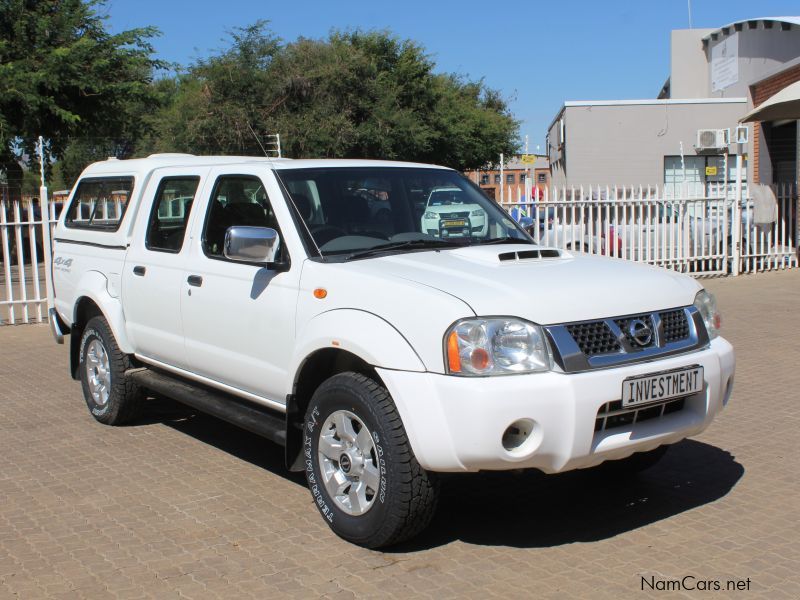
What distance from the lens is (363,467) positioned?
14.3ft

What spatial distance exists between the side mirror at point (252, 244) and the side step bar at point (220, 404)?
92cm

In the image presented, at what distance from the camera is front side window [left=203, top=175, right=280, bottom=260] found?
5.43 m

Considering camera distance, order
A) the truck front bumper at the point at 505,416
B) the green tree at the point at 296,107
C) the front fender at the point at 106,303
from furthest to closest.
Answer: the green tree at the point at 296,107
the front fender at the point at 106,303
the truck front bumper at the point at 505,416

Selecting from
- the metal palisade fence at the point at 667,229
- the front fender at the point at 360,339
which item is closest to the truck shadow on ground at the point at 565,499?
the front fender at the point at 360,339

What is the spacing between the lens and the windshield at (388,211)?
5.08 m

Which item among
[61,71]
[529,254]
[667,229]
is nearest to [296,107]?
[61,71]

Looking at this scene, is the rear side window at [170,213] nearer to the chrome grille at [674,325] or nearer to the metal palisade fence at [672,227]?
the chrome grille at [674,325]

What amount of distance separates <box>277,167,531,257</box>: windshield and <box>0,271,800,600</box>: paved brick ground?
1510mm

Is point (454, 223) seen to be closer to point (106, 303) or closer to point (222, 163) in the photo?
point (222, 163)

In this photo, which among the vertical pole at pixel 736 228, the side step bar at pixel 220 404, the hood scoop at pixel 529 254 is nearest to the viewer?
the hood scoop at pixel 529 254

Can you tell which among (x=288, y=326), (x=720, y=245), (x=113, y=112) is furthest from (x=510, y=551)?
(x=113, y=112)

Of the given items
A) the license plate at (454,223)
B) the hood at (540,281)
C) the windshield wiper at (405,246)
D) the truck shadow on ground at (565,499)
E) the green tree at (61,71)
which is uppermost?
the green tree at (61,71)

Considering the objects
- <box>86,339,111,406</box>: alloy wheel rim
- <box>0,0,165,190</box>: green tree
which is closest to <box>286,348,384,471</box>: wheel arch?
<box>86,339,111,406</box>: alloy wheel rim

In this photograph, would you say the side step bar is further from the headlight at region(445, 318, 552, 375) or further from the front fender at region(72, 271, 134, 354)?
the headlight at region(445, 318, 552, 375)
